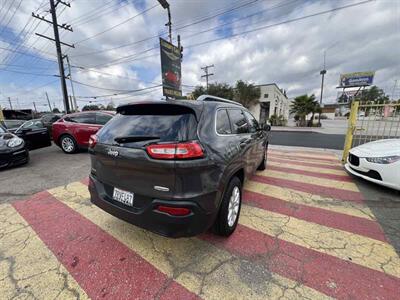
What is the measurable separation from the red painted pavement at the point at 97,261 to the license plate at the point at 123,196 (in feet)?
1.91

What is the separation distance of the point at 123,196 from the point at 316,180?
4.13 meters

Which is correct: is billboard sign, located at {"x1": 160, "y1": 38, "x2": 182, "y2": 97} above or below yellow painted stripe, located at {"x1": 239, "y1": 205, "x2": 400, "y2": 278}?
above

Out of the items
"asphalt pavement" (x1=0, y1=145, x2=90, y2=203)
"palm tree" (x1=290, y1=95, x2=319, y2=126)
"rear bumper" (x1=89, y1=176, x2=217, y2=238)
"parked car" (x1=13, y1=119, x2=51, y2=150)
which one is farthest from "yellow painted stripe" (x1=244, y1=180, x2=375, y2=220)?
"palm tree" (x1=290, y1=95, x2=319, y2=126)

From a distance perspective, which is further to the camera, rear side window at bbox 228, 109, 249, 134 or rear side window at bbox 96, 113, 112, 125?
rear side window at bbox 96, 113, 112, 125

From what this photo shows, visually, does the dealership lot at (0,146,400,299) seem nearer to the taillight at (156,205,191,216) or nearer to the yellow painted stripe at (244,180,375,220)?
the yellow painted stripe at (244,180,375,220)

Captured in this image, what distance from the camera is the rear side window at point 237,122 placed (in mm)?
2617

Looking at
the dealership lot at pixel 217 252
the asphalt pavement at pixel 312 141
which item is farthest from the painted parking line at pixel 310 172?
the asphalt pavement at pixel 312 141

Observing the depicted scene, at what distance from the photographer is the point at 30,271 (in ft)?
6.03

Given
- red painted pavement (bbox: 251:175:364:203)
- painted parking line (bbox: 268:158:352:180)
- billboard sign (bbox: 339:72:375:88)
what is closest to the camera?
red painted pavement (bbox: 251:175:364:203)

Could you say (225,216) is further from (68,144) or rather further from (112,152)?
(68,144)

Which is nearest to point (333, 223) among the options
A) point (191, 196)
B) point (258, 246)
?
point (258, 246)

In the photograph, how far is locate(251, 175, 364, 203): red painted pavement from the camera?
135 inches

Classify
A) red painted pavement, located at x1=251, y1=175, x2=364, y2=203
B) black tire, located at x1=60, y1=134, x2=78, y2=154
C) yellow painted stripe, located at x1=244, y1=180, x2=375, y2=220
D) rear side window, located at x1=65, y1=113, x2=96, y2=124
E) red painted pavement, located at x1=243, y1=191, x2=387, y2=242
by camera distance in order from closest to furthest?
red painted pavement, located at x1=243, y1=191, x2=387, y2=242 < yellow painted stripe, located at x1=244, y1=180, x2=375, y2=220 < red painted pavement, located at x1=251, y1=175, x2=364, y2=203 < rear side window, located at x1=65, y1=113, x2=96, y2=124 < black tire, located at x1=60, y1=134, x2=78, y2=154

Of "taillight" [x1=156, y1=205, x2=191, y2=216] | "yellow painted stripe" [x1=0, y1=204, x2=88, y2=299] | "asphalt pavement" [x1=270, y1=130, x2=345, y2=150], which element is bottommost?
"asphalt pavement" [x1=270, y1=130, x2=345, y2=150]
